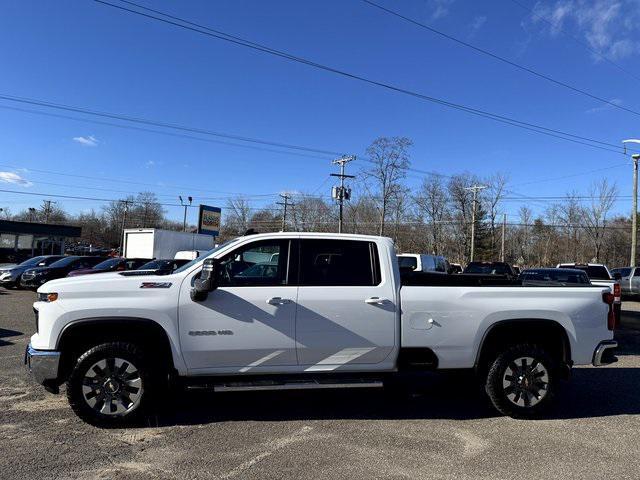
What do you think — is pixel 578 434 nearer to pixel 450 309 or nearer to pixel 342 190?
pixel 450 309

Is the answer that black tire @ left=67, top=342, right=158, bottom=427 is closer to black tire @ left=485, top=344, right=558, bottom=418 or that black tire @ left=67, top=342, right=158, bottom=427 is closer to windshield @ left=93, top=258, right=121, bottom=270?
black tire @ left=485, top=344, right=558, bottom=418

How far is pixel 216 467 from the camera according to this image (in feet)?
13.5

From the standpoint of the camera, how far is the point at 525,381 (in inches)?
217

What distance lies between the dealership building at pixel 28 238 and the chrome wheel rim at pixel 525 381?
50.2 meters

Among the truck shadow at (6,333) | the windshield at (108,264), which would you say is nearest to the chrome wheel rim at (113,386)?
the truck shadow at (6,333)

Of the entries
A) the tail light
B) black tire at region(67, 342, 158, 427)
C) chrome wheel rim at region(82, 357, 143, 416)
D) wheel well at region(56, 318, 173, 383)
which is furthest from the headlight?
the tail light

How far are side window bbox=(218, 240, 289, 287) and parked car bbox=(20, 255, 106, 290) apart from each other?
18.4m

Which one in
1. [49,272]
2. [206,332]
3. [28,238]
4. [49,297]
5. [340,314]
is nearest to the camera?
[49,297]

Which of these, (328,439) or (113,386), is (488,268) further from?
(113,386)

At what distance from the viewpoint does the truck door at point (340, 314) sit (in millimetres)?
5121

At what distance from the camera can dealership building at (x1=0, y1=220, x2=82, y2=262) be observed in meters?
47.4

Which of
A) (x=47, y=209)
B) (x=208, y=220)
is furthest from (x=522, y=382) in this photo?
(x=47, y=209)

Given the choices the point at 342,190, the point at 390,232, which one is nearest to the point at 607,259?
the point at 390,232

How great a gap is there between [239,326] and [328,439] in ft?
4.51
